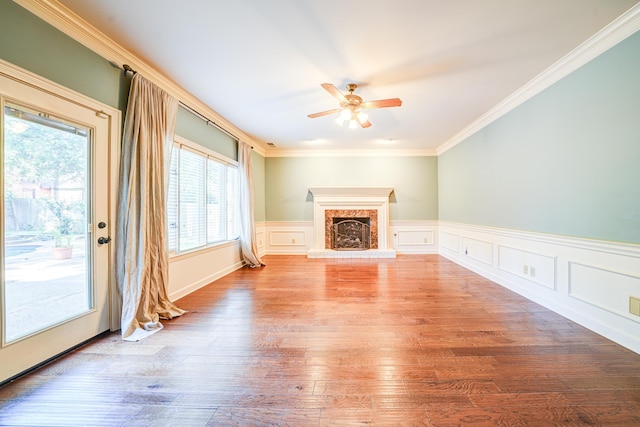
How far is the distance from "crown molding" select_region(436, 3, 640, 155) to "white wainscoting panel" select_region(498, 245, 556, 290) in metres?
1.96

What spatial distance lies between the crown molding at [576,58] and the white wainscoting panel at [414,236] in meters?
2.79

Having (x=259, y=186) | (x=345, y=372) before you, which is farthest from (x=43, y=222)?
(x=259, y=186)

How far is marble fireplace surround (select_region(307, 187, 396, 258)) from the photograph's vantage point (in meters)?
5.67

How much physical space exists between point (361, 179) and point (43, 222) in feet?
17.1

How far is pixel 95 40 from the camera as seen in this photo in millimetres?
1985

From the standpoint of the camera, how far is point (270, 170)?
589 cm

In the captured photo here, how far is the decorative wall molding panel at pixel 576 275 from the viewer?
1.91 meters

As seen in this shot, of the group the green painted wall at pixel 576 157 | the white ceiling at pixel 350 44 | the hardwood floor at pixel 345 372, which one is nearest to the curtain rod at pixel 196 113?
the white ceiling at pixel 350 44

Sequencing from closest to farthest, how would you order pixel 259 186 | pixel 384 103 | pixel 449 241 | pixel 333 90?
pixel 333 90, pixel 384 103, pixel 449 241, pixel 259 186

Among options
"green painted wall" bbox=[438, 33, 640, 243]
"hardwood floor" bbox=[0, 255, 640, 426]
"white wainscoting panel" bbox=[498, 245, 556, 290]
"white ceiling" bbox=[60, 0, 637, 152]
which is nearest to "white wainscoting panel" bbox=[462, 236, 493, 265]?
"white wainscoting panel" bbox=[498, 245, 556, 290]

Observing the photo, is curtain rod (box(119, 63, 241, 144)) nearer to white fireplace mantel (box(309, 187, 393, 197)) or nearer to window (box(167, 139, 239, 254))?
window (box(167, 139, 239, 254))

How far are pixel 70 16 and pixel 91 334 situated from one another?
2564 mm

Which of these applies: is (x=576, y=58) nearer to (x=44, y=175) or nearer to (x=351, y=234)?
(x=351, y=234)

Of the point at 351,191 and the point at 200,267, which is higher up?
the point at 351,191
